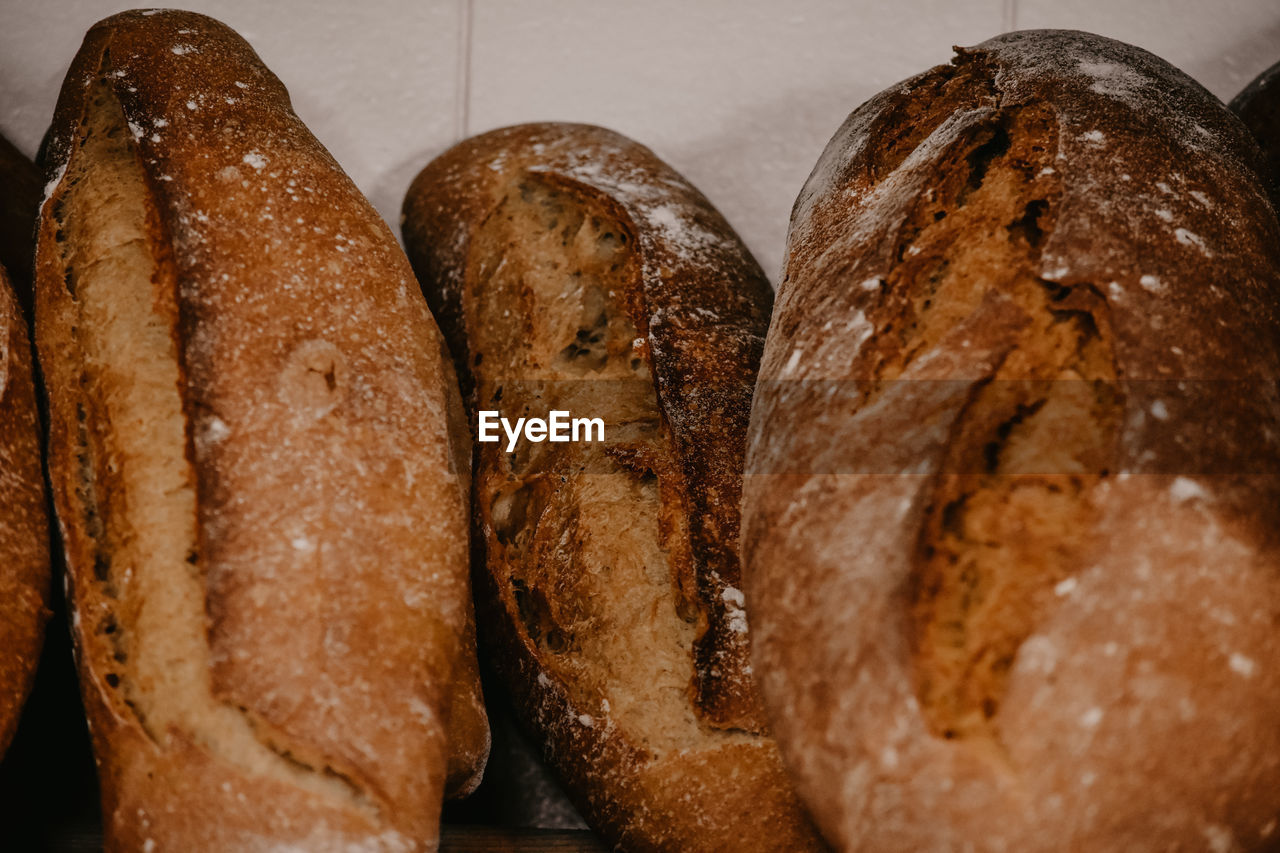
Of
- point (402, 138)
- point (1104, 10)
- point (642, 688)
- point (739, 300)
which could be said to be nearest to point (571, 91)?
point (402, 138)

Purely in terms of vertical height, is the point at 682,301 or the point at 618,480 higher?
the point at 682,301

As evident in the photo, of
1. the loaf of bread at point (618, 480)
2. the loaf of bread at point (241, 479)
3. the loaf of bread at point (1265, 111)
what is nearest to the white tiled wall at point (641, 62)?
the loaf of bread at point (1265, 111)

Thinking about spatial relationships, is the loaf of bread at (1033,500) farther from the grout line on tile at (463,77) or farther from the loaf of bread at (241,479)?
the grout line on tile at (463,77)

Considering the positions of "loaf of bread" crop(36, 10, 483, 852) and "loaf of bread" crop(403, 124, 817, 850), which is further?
"loaf of bread" crop(403, 124, 817, 850)

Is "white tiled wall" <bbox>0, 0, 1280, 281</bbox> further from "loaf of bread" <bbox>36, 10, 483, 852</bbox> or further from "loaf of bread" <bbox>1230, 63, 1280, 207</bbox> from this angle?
"loaf of bread" <bbox>36, 10, 483, 852</bbox>

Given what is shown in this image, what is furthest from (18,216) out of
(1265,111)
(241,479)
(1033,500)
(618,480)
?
(1265,111)
